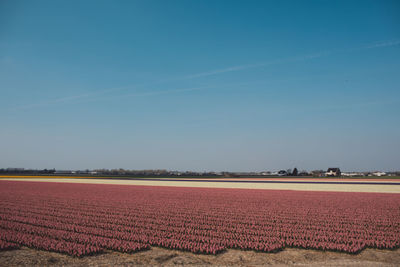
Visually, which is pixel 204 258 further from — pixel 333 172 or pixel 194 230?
pixel 333 172

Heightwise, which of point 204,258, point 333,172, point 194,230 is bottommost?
point 204,258

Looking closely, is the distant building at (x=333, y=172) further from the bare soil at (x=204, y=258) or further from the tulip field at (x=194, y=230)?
the bare soil at (x=204, y=258)

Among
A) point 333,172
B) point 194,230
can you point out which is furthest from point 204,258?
point 333,172

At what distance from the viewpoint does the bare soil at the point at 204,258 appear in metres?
9.20

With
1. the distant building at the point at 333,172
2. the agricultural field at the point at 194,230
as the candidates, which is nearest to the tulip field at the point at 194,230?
the agricultural field at the point at 194,230

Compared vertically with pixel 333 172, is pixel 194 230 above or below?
below

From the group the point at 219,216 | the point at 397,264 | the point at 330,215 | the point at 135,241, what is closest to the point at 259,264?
the point at 397,264

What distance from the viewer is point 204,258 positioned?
32.1 feet

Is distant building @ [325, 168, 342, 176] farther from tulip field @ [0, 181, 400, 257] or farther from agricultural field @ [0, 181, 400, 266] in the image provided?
agricultural field @ [0, 181, 400, 266]

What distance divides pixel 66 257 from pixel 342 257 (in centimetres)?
865

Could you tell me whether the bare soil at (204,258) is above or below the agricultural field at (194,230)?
below

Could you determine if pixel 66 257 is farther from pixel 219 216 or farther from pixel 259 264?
pixel 219 216

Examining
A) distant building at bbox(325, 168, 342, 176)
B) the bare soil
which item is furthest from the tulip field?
distant building at bbox(325, 168, 342, 176)

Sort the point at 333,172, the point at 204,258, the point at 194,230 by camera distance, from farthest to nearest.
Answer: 1. the point at 333,172
2. the point at 194,230
3. the point at 204,258
